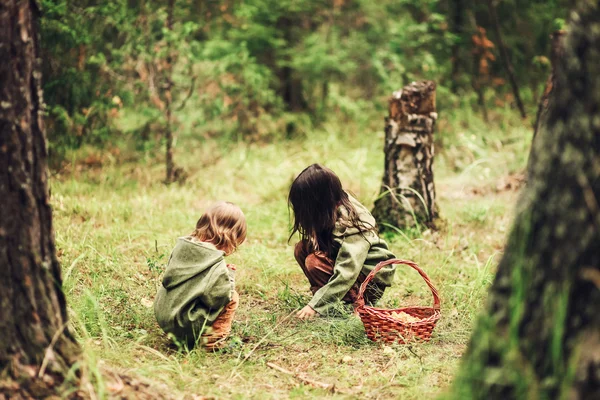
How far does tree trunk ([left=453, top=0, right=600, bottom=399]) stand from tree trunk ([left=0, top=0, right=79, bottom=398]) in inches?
62.1

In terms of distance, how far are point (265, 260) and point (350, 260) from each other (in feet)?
4.14

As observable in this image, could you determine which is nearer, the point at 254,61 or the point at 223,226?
the point at 223,226

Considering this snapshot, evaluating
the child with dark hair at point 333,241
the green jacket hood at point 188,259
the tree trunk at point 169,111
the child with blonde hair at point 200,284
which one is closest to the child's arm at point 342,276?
the child with dark hair at point 333,241

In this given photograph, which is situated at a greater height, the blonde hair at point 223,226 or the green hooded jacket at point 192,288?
the blonde hair at point 223,226

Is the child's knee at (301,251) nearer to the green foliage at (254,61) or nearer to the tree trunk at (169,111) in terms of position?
the tree trunk at (169,111)

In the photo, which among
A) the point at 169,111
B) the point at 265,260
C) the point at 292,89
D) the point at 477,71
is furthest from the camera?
the point at 477,71

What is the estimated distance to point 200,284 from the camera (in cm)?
331

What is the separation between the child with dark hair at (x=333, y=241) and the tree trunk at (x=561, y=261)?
187cm

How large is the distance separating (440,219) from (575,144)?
3.90 metres

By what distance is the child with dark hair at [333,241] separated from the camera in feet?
12.3

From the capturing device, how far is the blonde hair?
3404 mm

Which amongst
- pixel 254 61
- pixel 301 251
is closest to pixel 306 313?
pixel 301 251

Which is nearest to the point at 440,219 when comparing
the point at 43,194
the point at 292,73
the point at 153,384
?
the point at 153,384

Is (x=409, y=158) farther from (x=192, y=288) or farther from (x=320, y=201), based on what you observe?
(x=192, y=288)
